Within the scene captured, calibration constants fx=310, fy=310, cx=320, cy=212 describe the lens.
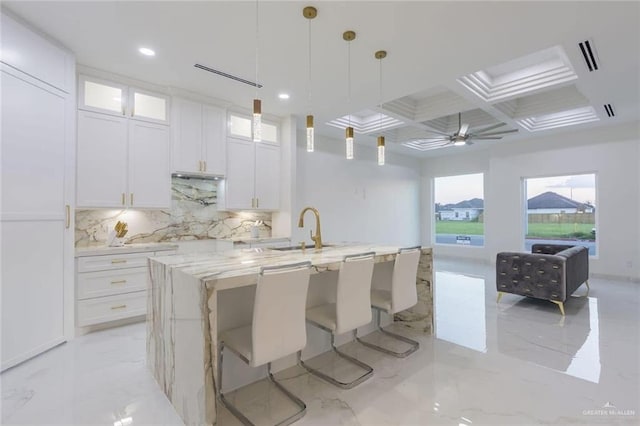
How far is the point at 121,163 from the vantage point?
12.0ft

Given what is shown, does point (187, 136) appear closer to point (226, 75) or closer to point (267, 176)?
point (226, 75)

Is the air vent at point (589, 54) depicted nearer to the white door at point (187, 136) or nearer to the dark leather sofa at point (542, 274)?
the dark leather sofa at point (542, 274)

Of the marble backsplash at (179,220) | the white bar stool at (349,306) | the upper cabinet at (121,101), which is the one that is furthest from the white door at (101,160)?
the white bar stool at (349,306)

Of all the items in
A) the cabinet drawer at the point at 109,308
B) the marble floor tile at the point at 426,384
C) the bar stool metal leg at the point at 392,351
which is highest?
the cabinet drawer at the point at 109,308

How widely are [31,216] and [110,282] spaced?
3.45 feet

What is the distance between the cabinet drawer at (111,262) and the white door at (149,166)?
2.05ft

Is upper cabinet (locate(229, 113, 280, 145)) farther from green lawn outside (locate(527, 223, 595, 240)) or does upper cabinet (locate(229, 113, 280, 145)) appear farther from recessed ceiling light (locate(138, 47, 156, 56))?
green lawn outside (locate(527, 223, 595, 240))

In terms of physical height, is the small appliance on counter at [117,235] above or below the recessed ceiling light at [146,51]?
below

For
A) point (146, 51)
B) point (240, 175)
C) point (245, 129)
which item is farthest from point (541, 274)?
point (146, 51)

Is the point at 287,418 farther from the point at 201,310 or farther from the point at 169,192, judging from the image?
the point at 169,192

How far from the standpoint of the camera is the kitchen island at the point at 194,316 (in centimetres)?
161

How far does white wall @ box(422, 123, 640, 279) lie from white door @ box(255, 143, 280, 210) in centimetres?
542

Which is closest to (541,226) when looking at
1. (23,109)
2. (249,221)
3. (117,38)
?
(249,221)

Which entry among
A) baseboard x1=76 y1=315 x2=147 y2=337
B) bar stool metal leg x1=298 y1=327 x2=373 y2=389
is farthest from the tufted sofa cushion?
baseboard x1=76 y1=315 x2=147 y2=337
